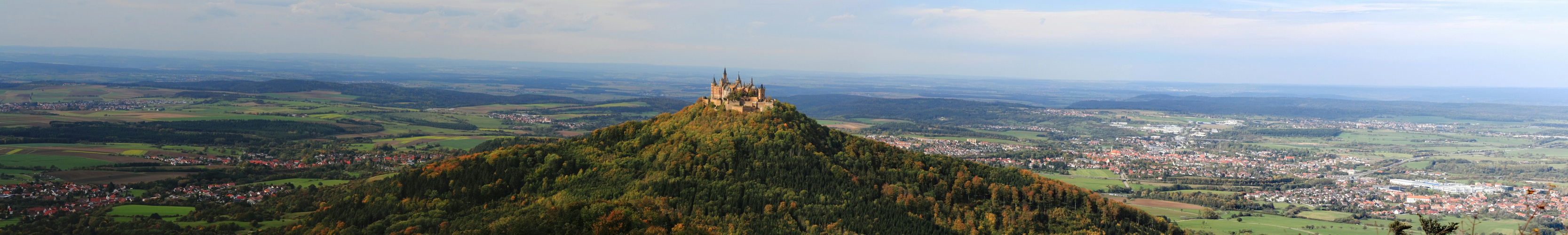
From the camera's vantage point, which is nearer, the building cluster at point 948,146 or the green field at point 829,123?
the building cluster at point 948,146

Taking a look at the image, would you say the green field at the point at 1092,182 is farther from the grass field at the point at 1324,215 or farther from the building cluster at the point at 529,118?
the building cluster at the point at 529,118

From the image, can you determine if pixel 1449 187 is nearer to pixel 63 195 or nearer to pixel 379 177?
pixel 379 177

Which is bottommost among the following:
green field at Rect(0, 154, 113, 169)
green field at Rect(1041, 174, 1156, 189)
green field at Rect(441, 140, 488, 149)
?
green field at Rect(441, 140, 488, 149)

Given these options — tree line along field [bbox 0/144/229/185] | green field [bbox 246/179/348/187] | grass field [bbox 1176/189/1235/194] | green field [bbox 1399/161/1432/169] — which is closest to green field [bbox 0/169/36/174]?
tree line along field [bbox 0/144/229/185]

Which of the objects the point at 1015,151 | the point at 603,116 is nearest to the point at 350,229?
the point at 1015,151

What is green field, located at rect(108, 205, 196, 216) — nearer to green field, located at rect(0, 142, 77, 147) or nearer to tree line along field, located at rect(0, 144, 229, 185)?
tree line along field, located at rect(0, 144, 229, 185)

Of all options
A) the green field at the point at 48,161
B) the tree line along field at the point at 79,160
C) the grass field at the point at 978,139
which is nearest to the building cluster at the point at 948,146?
the grass field at the point at 978,139
